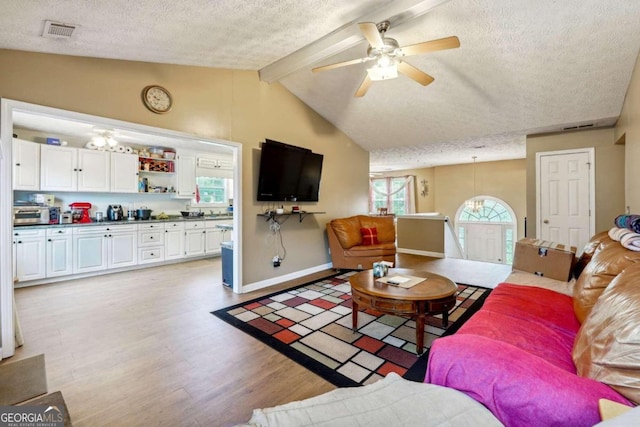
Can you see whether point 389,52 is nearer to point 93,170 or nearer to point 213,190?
point 93,170

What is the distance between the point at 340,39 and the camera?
9.44 ft

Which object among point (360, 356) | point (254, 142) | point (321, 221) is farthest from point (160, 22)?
point (321, 221)

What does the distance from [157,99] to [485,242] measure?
8814 mm

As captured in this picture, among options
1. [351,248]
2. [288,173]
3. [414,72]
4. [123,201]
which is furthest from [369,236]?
[123,201]

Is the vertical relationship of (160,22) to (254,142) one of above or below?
above

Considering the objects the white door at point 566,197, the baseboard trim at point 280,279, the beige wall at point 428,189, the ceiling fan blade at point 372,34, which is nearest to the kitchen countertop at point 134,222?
the baseboard trim at point 280,279

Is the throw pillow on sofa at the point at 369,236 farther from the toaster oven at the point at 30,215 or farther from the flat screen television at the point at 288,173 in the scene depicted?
the toaster oven at the point at 30,215

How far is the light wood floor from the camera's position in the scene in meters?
1.68

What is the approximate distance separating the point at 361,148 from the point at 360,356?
450 cm

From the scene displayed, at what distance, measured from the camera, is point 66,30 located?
2.04m

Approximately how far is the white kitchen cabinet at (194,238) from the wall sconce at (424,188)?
6966 mm

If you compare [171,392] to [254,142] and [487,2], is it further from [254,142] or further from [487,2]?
[487,2]

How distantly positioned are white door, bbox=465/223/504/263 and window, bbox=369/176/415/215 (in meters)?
1.95

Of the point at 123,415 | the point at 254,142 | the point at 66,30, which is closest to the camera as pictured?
the point at 123,415
